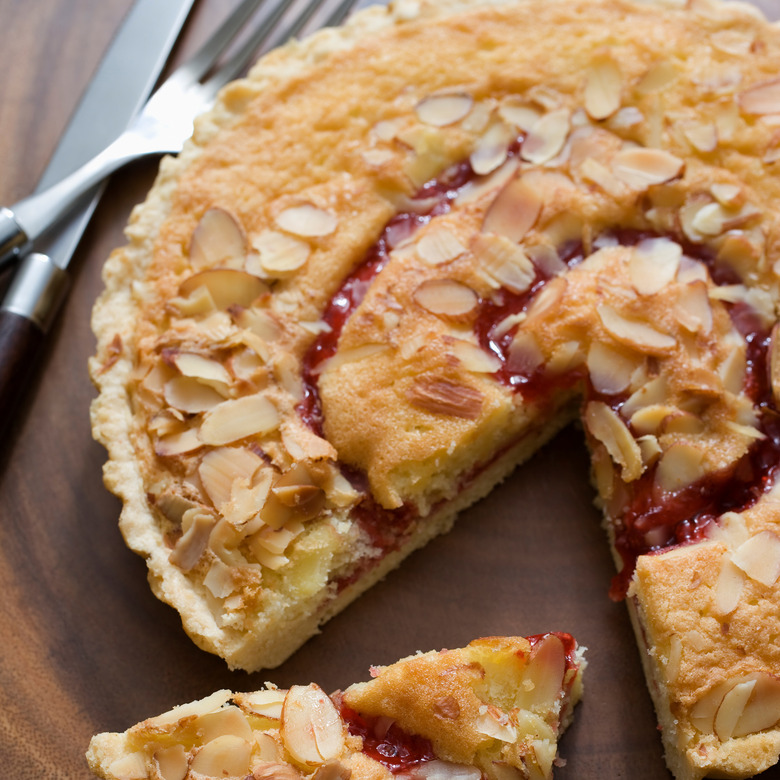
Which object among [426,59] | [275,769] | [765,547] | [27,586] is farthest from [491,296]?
[27,586]

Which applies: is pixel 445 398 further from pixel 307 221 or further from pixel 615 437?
pixel 307 221

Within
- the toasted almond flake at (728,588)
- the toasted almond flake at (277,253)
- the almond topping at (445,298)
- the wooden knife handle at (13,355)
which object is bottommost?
the toasted almond flake at (728,588)

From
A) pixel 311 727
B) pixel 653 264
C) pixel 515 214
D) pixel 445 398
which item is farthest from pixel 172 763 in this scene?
pixel 653 264

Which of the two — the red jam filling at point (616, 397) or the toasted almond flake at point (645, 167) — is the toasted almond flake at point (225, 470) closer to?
the red jam filling at point (616, 397)

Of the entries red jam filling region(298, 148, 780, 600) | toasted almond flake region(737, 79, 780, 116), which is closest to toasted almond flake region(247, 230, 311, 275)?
red jam filling region(298, 148, 780, 600)

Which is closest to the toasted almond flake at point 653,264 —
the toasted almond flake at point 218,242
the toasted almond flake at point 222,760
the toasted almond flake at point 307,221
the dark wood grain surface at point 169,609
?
the dark wood grain surface at point 169,609

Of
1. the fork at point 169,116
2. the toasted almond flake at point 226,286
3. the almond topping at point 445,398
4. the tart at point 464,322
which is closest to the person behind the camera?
the tart at point 464,322

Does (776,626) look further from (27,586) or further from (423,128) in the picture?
(27,586)
